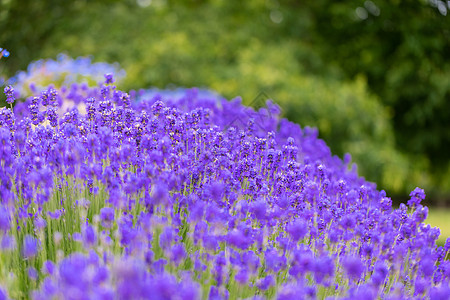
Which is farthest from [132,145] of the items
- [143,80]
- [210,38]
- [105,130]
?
[210,38]

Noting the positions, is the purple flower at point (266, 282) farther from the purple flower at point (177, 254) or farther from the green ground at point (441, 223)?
the green ground at point (441, 223)

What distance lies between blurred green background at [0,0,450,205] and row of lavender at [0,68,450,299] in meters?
4.73

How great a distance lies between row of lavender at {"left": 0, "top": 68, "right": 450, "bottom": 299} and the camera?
206 centimetres

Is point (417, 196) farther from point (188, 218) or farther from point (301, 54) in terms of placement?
point (301, 54)

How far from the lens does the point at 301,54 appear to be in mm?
9203

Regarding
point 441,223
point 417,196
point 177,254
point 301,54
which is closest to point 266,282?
point 177,254

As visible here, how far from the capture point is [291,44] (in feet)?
30.0

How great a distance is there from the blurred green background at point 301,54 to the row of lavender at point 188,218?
4.73 metres

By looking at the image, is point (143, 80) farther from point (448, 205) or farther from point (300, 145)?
point (448, 205)

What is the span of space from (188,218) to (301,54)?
717cm

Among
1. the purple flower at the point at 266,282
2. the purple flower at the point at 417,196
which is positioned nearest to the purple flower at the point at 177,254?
the purple flower at the point at 266,282

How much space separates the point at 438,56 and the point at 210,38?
3819 mm

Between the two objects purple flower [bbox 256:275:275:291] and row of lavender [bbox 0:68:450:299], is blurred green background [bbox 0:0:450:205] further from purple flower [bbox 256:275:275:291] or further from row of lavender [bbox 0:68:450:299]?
purple flower [bbox 256:275:275:291]

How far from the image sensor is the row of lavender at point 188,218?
2.06m
